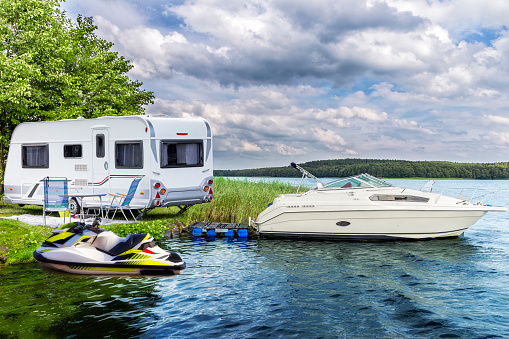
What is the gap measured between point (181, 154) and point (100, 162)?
108 inches

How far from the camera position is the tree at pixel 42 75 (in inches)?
717

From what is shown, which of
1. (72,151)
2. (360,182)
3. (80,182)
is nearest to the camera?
(360,182)

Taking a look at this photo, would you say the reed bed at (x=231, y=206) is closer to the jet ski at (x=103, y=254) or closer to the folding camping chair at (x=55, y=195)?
the folding camping chair at (x=55, y=195)

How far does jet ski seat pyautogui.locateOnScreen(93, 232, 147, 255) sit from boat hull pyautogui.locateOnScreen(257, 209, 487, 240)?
6.43m

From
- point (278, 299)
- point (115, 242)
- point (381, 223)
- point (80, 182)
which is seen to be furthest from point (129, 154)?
point (381, 223)

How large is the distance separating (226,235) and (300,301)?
681 cm

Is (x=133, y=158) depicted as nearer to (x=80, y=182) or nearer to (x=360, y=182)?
(x=80, y=182)

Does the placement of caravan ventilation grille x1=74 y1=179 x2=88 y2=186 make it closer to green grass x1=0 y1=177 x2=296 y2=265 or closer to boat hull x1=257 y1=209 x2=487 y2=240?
green grass x1=0 y1=177 x2=296 y2=265

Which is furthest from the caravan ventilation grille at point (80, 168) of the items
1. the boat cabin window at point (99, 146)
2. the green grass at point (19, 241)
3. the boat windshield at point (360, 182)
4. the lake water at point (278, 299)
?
the boat windshield at point (360, 182)

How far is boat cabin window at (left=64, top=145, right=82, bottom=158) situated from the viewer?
14.3 meters

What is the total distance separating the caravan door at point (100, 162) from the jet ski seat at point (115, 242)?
584 centimetres

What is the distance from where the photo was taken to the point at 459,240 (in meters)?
13.2

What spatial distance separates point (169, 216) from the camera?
16.1 m

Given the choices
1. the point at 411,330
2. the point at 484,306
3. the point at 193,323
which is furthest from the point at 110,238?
the point at 484,306
